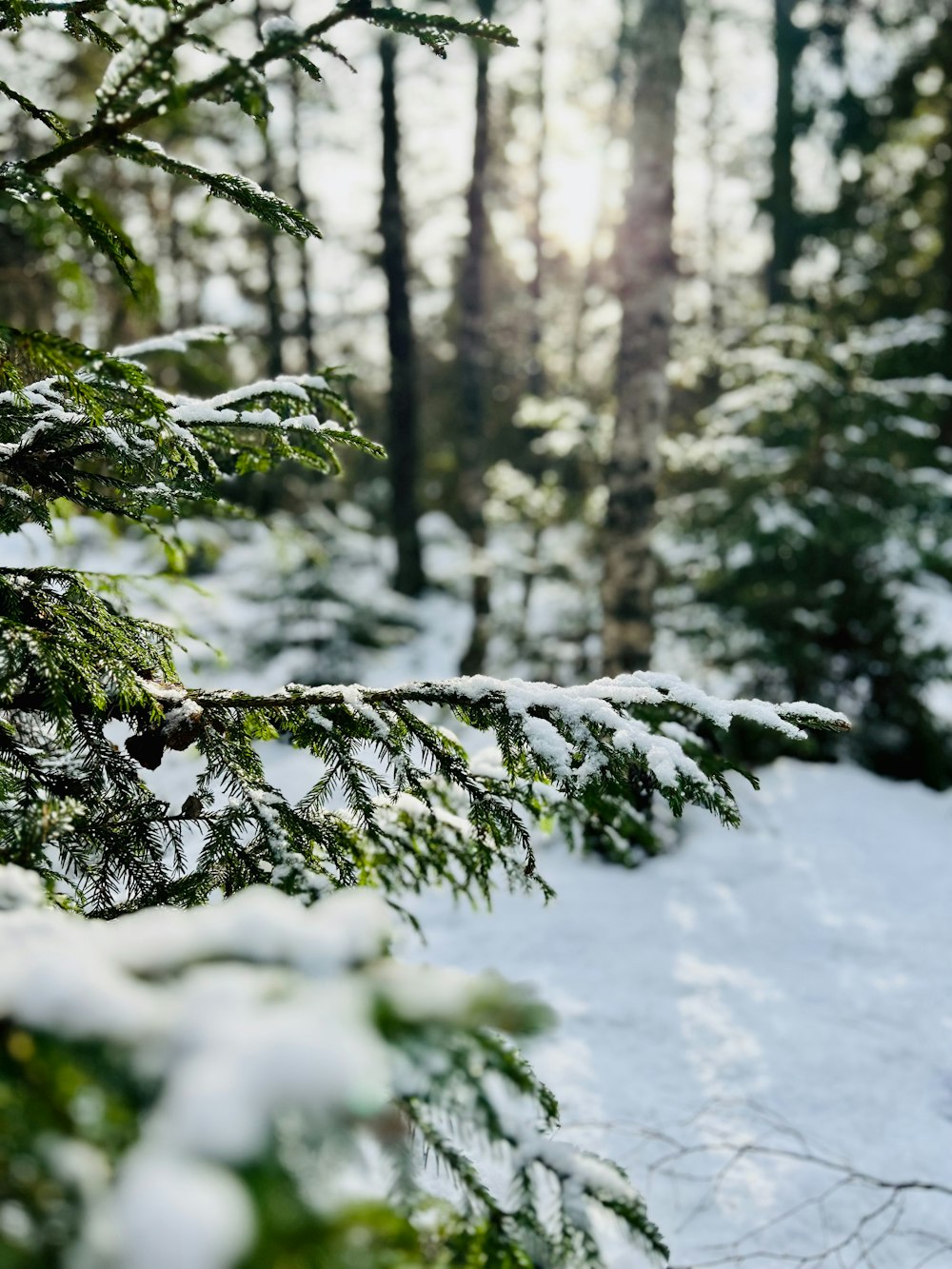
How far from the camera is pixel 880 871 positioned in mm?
4586

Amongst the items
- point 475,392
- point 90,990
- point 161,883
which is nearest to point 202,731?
point 161,883

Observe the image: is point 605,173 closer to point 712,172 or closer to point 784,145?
point 712,172

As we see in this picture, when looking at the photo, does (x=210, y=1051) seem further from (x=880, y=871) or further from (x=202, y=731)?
(x=880, y=871)

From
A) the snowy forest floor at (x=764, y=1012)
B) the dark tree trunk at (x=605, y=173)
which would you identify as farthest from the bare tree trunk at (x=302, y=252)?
the snowy forest floor at (x=764, y=1012)

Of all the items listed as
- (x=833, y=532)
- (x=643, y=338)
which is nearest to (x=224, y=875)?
(x=643, y=338)

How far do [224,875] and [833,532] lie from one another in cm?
565

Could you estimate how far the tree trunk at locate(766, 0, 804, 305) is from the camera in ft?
45.1

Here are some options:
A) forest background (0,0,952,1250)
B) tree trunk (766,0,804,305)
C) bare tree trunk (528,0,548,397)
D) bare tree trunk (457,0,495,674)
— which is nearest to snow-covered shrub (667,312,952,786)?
forest background (0,0,952,1250)

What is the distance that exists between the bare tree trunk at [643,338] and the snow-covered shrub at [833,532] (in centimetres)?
105

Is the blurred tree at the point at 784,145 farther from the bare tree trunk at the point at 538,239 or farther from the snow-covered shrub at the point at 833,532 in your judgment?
the snow-covered shrub at the point at 833,532

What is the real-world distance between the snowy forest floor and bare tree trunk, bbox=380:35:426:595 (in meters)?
6.73

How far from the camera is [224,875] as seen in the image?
1598mm

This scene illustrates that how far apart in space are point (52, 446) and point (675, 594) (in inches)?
238

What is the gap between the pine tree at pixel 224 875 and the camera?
60 centimetres
